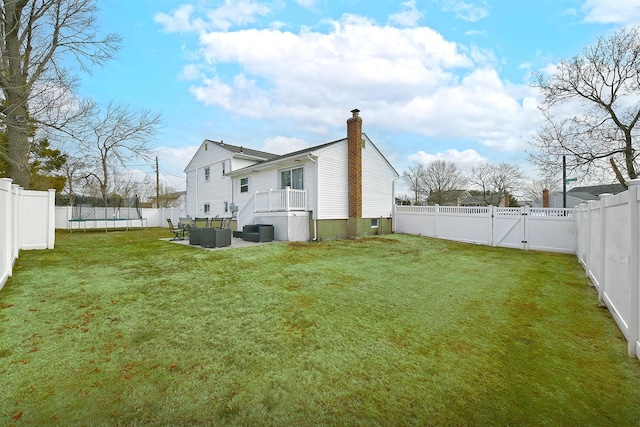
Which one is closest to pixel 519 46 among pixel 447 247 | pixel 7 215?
pixel 447 247

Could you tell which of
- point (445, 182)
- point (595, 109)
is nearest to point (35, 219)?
point (595, 109)

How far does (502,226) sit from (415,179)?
3369 cm

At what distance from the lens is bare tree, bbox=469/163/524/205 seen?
40312 millimetres

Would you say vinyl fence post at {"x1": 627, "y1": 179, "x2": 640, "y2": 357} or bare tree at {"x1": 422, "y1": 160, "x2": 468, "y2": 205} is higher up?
bare tree at {"x1": 422, "y1": 160, "x2": 468, "y2": 205}

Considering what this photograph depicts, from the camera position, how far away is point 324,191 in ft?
42.9

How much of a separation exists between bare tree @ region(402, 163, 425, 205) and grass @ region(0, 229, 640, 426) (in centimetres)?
3989

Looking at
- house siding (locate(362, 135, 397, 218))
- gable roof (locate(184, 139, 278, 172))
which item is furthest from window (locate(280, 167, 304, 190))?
gable roof (locate(184, 139, 278, 172))

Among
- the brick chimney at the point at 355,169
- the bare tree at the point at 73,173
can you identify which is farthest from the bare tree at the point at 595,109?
the bare tree at the point at 73,173

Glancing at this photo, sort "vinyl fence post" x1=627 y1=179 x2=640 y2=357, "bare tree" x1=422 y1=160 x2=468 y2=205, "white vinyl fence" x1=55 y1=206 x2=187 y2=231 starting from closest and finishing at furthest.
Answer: "vinyl fence post" x1=627 y1=179 x2=640 y2=357, "white vinyl fence" x1=55 y1=206 x2=187 y2=231, "bare tree" x1=422 y1=160 x2=468 y2=205

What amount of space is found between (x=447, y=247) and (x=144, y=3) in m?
13.8

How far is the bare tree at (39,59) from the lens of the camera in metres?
10.7

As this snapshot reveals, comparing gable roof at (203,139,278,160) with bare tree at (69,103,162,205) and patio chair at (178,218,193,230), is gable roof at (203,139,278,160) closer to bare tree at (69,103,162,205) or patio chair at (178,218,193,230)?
bare tree at (69,103,162,205)

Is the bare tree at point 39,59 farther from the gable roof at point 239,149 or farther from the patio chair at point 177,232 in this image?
the gable roof at point 239,149

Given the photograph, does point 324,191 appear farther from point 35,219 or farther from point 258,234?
point 35,219
